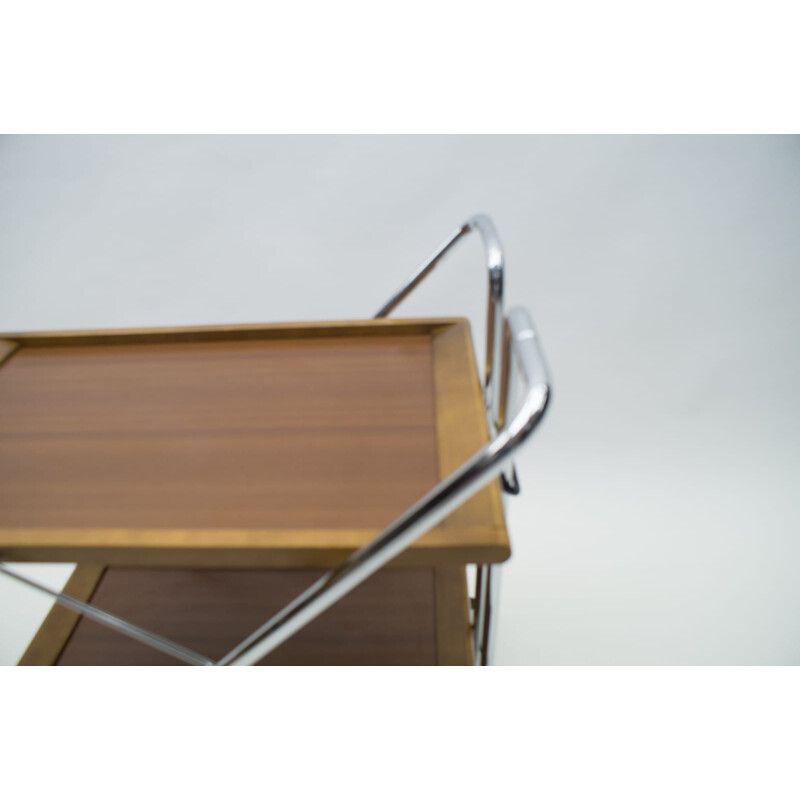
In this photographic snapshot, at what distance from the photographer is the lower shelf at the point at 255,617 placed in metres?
1.31

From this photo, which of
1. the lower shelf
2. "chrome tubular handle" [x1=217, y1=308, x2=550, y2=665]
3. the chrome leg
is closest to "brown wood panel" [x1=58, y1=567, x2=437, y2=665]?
the lower shelf

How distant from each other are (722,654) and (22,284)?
2859 millimetres

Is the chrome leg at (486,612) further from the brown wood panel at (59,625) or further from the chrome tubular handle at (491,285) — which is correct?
the brown wood panel at (59,625)

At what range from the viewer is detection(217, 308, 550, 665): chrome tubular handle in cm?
70

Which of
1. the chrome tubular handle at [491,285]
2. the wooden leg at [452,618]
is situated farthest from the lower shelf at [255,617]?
the chrome tubular handle at [491,285]

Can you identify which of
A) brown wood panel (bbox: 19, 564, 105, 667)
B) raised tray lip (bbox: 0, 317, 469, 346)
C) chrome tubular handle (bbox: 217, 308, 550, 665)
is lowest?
brown wood panel (bbox: 19, 564, 105, 667)

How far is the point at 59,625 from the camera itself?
1.40 metres

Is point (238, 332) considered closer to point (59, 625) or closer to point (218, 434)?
point (218, 434)

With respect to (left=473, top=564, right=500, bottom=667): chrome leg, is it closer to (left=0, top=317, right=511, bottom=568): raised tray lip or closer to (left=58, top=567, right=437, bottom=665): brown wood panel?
(left=58, top=567, right=437, bottom=665): brown wood panel

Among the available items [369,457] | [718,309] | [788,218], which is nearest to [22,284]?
[369,457]

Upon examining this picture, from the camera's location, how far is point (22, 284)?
2.82 meters

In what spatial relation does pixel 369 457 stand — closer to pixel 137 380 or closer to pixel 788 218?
pixel 137 380

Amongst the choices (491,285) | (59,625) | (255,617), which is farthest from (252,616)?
(491,285)

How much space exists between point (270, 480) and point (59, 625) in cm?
73
